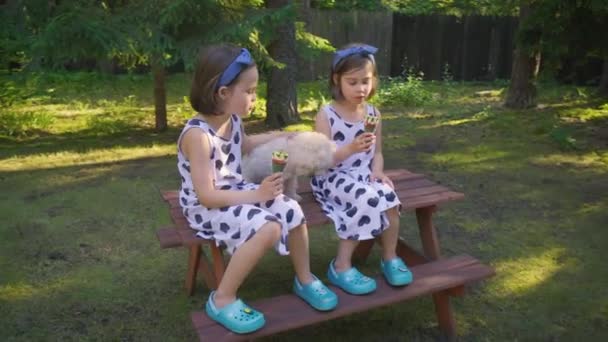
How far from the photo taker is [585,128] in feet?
27.2

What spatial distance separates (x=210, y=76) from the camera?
8.64ft

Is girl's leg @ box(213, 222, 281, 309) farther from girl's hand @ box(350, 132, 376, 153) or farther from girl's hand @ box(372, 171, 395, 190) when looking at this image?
girl's hand @ box(372, 171, 395, 190)

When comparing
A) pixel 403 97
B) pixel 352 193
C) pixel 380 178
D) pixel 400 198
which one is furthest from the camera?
pixel 403 97

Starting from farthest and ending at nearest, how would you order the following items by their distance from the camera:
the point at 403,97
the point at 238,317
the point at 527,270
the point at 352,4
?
the point at 352,4
the point at 403,97
the point at 527,270
the point at 238,317

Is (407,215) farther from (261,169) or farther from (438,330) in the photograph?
(261,169)

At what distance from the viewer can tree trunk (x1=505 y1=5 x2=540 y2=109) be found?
30.0ft

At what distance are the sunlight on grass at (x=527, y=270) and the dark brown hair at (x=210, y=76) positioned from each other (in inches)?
93.0

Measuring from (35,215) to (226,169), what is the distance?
2.80 metres

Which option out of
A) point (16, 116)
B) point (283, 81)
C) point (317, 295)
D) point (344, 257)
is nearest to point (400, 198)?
point (344, 257)

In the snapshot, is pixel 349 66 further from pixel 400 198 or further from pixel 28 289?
pixel 28 289

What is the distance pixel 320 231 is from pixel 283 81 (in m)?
3.78

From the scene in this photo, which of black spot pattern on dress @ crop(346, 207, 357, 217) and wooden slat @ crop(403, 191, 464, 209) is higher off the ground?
black spot pattern on dress @ crop(346, 207, 357, 217)

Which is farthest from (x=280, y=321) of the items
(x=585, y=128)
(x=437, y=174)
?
(x=585, y=128)

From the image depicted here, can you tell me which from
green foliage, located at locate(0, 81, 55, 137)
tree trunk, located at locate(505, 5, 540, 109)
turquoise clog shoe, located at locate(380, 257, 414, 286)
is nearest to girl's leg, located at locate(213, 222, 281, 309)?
turquoise clog shoe, located at locate(380, 257, 414, 286)
